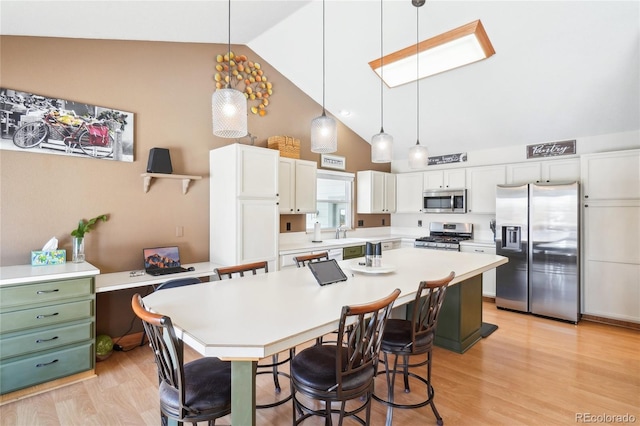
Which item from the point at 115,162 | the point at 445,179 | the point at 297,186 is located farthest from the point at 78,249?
Answer: the point at 445,179

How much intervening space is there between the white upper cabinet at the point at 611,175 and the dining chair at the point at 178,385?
4671 mm

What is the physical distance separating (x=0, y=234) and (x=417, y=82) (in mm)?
4558

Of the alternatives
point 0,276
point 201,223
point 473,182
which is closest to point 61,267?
point 0,276

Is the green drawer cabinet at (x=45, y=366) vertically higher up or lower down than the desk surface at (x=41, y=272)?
lower down

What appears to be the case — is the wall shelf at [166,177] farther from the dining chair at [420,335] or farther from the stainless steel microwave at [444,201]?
the stainless steel microwave at [444,201]

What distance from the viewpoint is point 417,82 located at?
420 cm

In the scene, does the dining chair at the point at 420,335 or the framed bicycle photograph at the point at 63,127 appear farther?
the framed bicycle photograph at the point at 63,127

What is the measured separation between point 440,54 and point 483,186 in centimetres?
238

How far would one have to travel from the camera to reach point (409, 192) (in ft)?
19.7

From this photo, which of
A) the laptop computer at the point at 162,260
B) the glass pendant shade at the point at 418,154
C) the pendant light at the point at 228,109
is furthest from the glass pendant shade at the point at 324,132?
the laptop computer at the point at 162,260

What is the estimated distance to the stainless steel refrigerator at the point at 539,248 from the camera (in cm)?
400

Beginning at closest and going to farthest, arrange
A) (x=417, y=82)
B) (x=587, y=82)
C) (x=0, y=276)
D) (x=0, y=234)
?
1. (x=0, y=276)
2. (x=0, y=234)
3. (x=587, y=82)
4. (x=417, y=82)

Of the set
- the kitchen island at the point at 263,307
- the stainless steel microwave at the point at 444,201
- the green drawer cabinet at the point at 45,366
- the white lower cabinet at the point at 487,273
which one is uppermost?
the stainless steel microwave at the point at 444,201

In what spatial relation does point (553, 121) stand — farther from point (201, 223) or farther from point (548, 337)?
point (201, 223)
